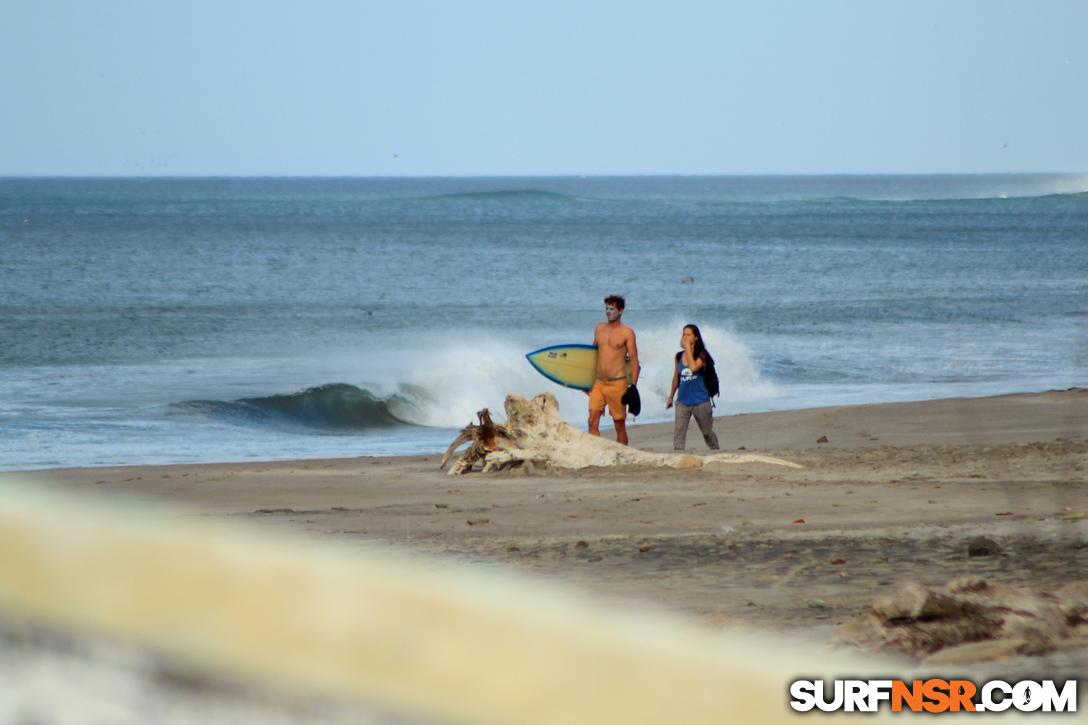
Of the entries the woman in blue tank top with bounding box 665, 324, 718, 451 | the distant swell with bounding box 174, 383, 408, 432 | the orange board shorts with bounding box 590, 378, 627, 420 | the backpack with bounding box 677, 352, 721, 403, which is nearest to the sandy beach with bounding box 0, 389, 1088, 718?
the woman in blue tank top with bounding box 665, 324, 718, 451

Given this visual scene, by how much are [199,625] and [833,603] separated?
3.92 metres

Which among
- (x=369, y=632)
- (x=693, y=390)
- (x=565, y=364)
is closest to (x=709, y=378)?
(x=693, y=390)

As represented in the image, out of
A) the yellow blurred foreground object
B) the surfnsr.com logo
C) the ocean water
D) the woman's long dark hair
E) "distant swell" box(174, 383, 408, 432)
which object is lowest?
"distant swell" box(174, 383, 408, 432)

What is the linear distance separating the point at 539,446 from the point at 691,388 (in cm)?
184

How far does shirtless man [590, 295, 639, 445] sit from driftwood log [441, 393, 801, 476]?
0.75m

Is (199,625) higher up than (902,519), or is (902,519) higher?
(199,625)

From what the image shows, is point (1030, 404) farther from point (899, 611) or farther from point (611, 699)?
point (611, 699)

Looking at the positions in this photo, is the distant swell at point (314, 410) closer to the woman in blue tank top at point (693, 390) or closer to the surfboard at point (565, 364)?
the surfboard at point (565, 364)

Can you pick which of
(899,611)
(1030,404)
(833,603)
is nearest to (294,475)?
(833,603)

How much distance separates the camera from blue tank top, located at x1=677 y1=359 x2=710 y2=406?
1049 centimetres

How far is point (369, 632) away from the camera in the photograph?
0.83 m

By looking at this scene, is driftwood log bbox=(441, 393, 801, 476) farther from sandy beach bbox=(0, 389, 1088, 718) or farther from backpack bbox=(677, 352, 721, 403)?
backpack bbox=(677, 352, 721, 403)

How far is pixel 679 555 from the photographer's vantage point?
5.71 metres

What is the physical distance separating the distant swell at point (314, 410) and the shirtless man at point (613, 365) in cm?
770
